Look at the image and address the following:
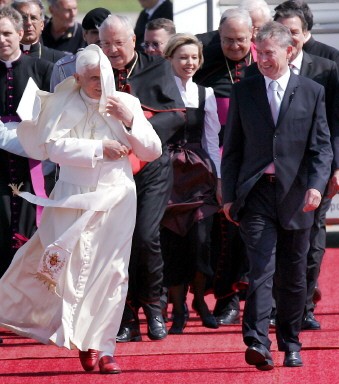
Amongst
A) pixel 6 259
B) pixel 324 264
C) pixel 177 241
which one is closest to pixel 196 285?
pixel 177 241

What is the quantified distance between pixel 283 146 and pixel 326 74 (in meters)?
1.49

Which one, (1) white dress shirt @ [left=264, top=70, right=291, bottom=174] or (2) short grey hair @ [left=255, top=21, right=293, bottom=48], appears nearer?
(2) short grey hair @ [left=255, top=21, right=293, bottom=48]

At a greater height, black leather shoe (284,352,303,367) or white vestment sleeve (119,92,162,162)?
white vestment sleeve (119,92,162,162)

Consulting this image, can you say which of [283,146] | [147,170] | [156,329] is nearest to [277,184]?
[283,146]

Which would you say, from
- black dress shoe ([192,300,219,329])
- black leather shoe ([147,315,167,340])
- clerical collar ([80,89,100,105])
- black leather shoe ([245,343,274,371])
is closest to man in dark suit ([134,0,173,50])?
black dress shoe ([192,300,219,329])

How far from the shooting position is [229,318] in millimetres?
9914

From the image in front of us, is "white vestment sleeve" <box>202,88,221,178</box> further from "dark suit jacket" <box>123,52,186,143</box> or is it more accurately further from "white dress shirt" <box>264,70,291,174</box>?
"white dress shirt" <box>264,70,291,174</box>

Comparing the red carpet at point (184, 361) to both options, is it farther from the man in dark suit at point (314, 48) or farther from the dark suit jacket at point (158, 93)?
the man in dark suit at point (314, 48)

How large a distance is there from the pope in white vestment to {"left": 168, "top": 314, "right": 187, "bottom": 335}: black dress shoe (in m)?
1.41

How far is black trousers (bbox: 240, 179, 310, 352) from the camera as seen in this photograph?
25.9 feet

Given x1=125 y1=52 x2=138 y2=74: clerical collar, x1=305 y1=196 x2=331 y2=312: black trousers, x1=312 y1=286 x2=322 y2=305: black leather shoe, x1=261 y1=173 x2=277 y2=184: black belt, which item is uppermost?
x1=125 y1=52 x2=138 y2=74: clerical collar

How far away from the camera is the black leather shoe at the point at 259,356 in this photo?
305 inches

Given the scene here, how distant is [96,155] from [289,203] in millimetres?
1049

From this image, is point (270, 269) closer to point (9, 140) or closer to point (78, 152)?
point (78, 152)
